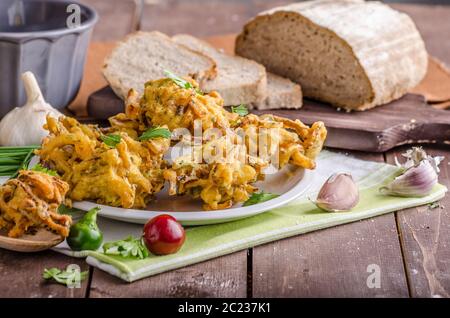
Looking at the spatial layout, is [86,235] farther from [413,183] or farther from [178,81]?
[413,183]

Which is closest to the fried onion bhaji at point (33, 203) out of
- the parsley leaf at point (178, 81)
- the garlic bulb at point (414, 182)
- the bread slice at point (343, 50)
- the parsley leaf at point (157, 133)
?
the parsley leaf at point (157, 133)

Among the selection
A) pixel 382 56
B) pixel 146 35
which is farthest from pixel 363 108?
pixel 146 35

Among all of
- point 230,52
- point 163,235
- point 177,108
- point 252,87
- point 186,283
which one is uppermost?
point 177,108

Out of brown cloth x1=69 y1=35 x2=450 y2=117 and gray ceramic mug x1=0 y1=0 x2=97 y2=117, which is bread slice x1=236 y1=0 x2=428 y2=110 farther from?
gray ceramic mug x1=0 y1=0 x2=97 y2=117

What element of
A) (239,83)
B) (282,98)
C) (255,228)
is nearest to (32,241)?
(255,228)

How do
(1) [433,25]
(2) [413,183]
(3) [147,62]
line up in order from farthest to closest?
(1) [433,25] < (3) [147,62] < (2) [413,183]

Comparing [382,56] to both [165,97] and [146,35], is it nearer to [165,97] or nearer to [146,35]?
[146,35]
